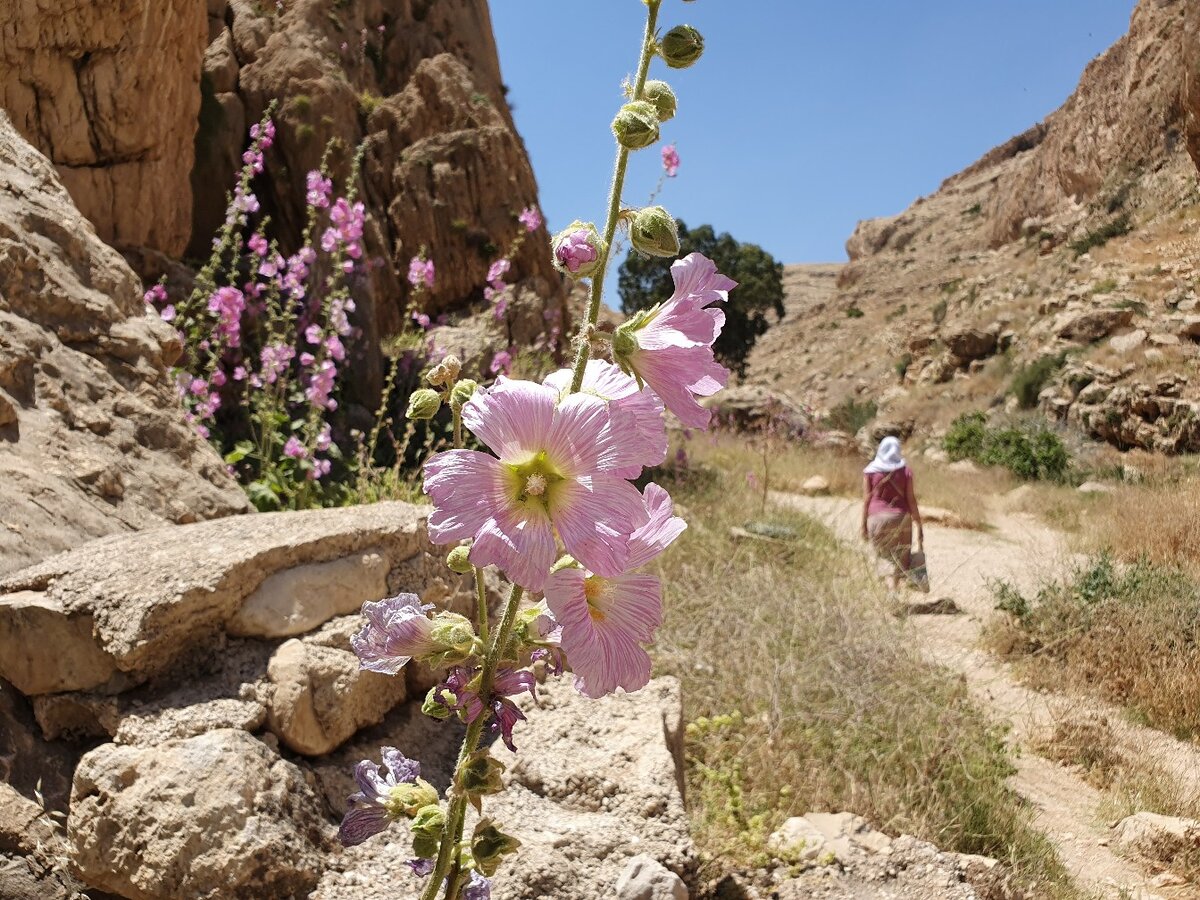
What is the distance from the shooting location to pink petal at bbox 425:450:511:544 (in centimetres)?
90

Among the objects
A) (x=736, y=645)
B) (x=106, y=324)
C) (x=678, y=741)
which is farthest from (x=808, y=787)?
(x=106, y=324)

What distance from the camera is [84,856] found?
5.86 ft

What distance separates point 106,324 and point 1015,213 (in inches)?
1674

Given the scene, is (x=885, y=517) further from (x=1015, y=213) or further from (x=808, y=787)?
(x=1015, y=213)

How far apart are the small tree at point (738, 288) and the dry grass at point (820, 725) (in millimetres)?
27803

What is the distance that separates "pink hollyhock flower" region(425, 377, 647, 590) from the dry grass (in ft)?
6.24

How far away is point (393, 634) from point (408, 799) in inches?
8.7

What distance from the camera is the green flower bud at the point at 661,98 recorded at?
3.81ft

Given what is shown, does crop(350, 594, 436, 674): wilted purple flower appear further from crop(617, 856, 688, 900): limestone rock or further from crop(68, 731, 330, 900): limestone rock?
crop(617, 856, 688, 900): limestone rock

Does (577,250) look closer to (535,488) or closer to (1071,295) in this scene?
(535,488)

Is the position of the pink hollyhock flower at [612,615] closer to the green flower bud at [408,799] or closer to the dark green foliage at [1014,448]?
the green flower bud at [408,799]

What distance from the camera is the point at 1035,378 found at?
1808cm

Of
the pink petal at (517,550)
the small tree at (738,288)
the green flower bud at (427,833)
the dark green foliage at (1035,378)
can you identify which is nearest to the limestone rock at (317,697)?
the green flower bud at (427,833)

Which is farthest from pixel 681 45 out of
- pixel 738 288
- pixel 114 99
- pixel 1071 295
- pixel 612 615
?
pixel 738 288
